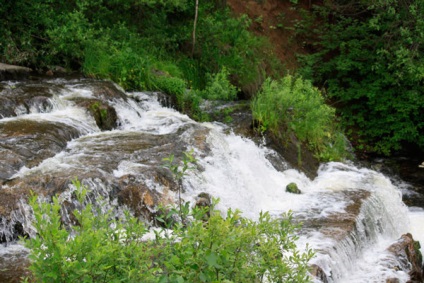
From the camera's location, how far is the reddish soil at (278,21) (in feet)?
54.0

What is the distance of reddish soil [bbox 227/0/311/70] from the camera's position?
16.5 meters

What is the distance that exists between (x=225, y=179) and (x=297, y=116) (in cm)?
342

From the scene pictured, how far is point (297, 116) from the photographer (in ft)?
34.8

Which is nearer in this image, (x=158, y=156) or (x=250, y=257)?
(x=250, y=257)

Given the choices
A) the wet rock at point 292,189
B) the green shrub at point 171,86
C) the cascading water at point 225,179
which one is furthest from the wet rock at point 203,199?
the green shrub at point 171,86

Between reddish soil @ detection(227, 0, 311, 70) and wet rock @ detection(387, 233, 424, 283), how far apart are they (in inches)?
376

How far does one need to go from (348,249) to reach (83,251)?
440 cm

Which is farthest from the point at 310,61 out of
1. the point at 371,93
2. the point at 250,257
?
the point at 250,257

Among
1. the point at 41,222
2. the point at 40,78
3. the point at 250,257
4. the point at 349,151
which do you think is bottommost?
the point at 349,151

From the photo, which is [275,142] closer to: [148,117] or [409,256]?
[148,117]

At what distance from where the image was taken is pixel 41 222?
2.85 metres

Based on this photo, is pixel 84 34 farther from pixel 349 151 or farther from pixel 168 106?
pixel 349 151

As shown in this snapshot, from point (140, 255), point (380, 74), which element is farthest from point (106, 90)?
point (140, 255)

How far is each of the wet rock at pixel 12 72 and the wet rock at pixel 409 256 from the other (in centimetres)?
749
